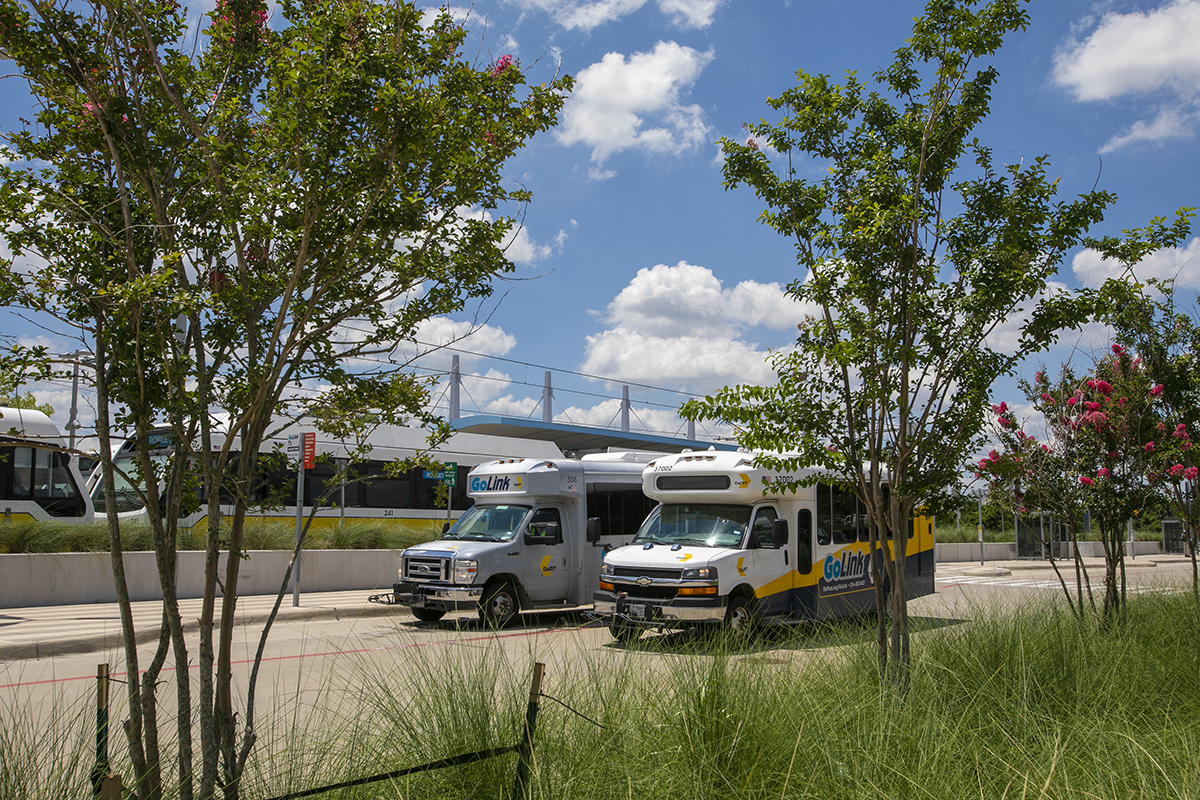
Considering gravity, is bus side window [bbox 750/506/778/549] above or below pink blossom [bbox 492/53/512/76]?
below

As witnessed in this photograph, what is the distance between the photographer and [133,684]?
324cm

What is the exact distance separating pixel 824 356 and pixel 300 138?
421 centimetres

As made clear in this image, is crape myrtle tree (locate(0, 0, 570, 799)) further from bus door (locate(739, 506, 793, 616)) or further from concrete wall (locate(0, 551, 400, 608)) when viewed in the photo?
concrete wall (locate(0, 551, 400, 608))

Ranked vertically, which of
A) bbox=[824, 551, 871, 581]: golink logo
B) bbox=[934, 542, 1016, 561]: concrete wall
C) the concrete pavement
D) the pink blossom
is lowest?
bbox=[934, 542, 1016, 561]: concrete wall

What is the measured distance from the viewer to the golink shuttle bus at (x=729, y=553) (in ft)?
37.7

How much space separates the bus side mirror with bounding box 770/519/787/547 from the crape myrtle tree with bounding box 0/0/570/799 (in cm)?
911

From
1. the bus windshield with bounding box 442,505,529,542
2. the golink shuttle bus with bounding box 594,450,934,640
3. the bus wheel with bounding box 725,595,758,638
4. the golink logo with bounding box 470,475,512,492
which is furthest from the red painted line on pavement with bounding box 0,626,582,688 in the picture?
the golink logo with bounding box 470,475,512,492

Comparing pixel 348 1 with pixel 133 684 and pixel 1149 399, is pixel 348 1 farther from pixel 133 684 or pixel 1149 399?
pixel 1149 399

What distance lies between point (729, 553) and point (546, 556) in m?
3.89

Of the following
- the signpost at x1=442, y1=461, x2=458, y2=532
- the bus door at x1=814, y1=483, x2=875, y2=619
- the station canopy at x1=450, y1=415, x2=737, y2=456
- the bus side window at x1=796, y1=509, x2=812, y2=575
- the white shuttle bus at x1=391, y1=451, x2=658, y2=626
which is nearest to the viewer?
the signpost at x1=442, y1=461, x2=458, y2=532

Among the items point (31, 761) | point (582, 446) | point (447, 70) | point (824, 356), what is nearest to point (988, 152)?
point (824, 356)

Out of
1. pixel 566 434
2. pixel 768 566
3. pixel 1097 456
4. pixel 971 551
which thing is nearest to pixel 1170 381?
pixel 1097 456

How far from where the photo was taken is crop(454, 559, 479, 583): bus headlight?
44.1ft

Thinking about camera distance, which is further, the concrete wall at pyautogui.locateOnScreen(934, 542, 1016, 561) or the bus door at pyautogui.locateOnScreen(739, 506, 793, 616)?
the concrete wall at pyautogui.locateOnScreen(934, 542, 1016, 561)
